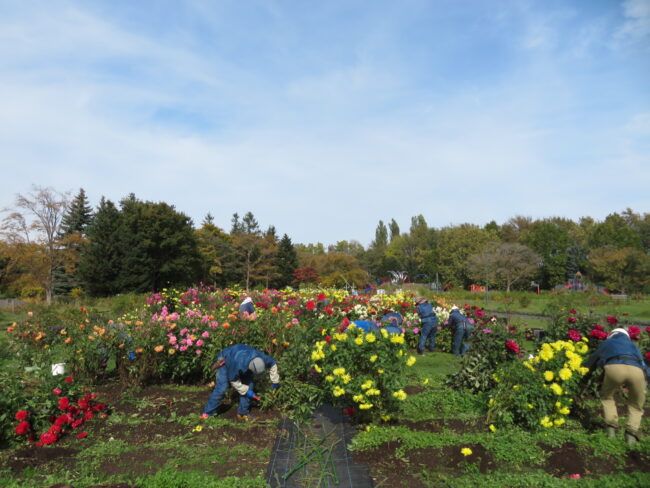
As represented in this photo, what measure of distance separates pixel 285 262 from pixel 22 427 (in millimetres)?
40668

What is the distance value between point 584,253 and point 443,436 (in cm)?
4919

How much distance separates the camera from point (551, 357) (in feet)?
14.2

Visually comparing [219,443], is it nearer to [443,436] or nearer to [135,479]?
[135,479]

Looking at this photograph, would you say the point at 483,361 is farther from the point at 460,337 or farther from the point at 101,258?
the point at 101,258

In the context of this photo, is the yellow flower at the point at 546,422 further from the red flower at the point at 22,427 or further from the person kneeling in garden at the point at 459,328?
the red flower at the point at 22,427

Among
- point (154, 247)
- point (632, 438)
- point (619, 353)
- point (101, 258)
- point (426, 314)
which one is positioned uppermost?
point (154, 247)

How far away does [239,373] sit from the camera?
16.3 feet

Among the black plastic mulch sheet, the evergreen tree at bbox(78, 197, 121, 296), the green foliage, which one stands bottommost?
the black plastic mulch sheet

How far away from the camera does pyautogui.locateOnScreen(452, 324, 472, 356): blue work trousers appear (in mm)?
8805

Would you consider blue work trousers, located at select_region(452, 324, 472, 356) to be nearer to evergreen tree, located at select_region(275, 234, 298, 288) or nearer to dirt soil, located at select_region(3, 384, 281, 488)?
dirt soil, located at select_region(3, 384, 281, 488)

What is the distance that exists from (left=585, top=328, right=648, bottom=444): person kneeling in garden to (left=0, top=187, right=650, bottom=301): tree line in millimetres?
13940

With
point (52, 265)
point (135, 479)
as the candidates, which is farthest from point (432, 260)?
point (135, 479)

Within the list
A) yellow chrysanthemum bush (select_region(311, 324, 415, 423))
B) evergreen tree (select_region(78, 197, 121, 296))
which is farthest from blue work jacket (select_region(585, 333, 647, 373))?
evergreen tree (select_region(78, 197, 121, 296))

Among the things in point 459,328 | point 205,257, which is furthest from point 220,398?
point 205,257
